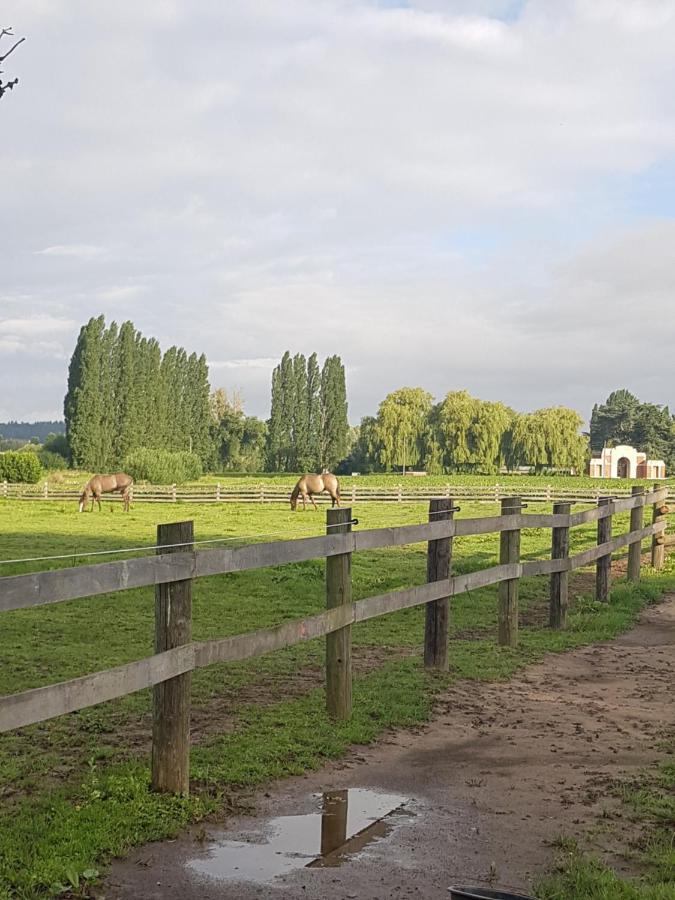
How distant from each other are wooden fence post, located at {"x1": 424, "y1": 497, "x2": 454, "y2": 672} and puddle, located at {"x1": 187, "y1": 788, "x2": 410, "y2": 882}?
3223 mm

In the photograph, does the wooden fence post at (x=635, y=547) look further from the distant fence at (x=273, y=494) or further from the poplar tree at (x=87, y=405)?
the poplar tree at (x=87, y=405)

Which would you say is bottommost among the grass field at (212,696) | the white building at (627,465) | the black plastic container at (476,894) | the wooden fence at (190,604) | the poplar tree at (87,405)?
the grass field at (212,696)

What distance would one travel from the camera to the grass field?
4402mm

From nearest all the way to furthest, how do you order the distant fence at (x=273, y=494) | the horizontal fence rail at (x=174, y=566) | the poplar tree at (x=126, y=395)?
1. the horizontal fence rail at (x=174, y=566)
2. the distant fence at (x=273, y=494)
3. the poplar tree at (x=126, y=395)

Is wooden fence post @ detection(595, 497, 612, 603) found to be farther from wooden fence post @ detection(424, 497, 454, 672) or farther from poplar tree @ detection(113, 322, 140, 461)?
poplar tree @ detection(113, 322, 140, 461)

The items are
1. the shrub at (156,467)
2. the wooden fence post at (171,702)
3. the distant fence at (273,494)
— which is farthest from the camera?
the shrub at (156,467)

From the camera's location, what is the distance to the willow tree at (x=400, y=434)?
85438 millimetres

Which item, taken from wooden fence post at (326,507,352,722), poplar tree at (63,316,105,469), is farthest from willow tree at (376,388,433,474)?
Answer: wooden fence post at (326,507,352,722)

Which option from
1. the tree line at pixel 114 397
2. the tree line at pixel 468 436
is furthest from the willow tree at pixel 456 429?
the tree line at pixel 114 397

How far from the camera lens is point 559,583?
1105 centimetres

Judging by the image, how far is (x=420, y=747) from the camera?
6.17 m

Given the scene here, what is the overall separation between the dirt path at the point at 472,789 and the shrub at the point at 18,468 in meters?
54.3

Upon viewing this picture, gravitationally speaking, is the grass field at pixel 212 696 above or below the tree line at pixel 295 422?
below

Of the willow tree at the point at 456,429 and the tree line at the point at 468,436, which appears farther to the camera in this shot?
the willow tree at the point at 456,429
